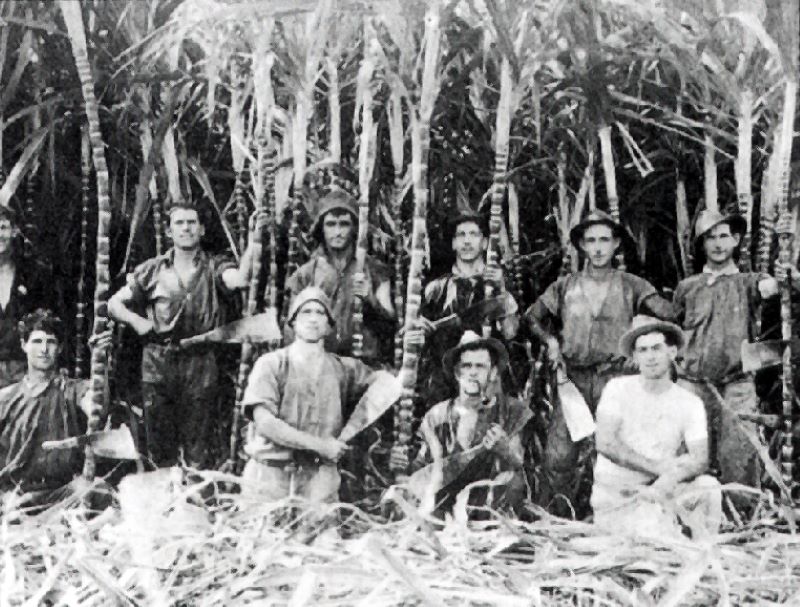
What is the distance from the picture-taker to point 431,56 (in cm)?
226

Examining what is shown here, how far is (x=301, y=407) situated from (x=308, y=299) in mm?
271

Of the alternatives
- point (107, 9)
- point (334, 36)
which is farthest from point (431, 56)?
point (107, 9)

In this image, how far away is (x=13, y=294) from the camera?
2.54 m

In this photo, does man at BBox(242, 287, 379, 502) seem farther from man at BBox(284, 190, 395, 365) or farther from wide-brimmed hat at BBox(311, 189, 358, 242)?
wide-brimmed hat at BBox(311, 189, 358, 242)

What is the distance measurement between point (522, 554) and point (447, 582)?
0.32m

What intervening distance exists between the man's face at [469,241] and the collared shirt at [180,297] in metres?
0.60

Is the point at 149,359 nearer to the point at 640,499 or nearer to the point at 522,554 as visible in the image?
the point at 522,554

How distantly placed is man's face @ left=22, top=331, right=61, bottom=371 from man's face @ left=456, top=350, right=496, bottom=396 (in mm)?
1068

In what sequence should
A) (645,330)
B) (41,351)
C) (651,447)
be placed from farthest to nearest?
(41,351), (645,330), (651,447)

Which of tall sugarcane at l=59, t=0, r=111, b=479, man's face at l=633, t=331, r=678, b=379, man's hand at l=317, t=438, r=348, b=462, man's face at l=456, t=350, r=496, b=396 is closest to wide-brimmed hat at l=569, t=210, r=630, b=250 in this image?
man's face at l=633, t=331, r=678, b=379

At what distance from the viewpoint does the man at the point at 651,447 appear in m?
2.18

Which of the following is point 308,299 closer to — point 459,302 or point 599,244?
point 459,302

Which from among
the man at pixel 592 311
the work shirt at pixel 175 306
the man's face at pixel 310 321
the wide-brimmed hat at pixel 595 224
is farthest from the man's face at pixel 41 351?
the wide-brimmed hat at pixel 595 224

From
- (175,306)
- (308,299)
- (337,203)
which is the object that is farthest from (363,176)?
(175,306)
